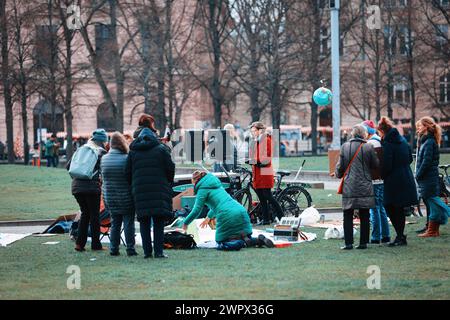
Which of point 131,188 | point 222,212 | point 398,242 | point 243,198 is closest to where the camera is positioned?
point 131,188

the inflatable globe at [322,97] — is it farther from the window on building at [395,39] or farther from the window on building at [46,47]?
the window on building at [395,39]

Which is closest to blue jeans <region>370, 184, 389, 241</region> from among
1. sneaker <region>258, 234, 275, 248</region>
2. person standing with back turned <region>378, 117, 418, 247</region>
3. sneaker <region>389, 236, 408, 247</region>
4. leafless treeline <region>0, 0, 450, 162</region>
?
person standing with back turned <region>378, 117, 418, 247</region>

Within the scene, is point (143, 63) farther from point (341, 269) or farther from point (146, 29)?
point (341, 269)

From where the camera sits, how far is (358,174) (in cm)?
1459

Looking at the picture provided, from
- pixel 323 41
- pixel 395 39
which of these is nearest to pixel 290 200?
pixel 323 41

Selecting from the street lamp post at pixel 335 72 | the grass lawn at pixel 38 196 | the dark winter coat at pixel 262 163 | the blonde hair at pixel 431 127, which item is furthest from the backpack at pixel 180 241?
the street lamp post at pixel 335 72

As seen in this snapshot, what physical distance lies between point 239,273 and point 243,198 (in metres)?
8.16

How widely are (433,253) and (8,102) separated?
4039cm

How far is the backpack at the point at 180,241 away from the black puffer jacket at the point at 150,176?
1450 millimetres

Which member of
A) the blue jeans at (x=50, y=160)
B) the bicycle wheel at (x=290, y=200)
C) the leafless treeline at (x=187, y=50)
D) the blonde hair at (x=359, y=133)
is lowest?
the blue jeans at (x=50, y=160)

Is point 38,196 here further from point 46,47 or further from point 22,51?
point 22,51

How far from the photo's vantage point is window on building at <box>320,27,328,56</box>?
190 ft

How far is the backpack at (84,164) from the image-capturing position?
15008 mm

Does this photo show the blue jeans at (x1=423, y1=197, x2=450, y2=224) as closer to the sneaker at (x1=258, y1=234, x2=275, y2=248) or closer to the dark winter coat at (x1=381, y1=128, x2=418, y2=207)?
the dark winter coat at (x1=381, y1=128, x2=418, y2=207)
